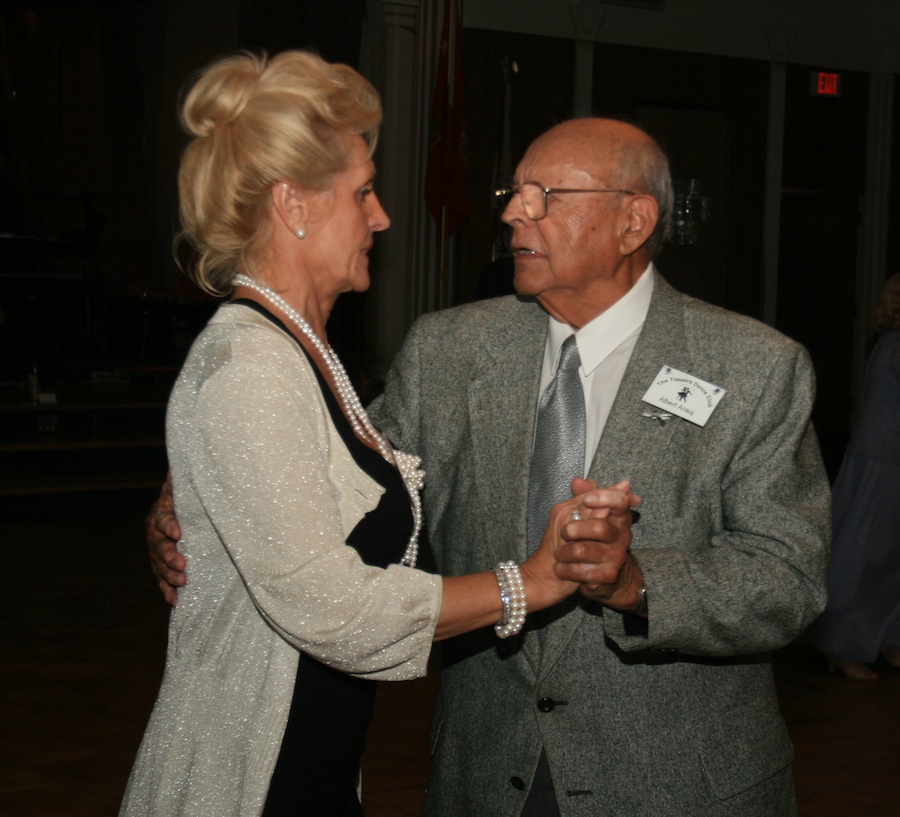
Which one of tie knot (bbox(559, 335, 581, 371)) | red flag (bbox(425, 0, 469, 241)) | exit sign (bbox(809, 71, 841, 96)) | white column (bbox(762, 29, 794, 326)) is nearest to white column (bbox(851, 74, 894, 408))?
exit sign (bbox(809, 71, 841, 96))

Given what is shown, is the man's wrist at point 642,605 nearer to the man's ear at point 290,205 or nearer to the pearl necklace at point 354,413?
the pearl necklace at point 354,413

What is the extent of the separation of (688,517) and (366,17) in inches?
358

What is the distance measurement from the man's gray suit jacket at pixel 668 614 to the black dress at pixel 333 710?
0.96 ft

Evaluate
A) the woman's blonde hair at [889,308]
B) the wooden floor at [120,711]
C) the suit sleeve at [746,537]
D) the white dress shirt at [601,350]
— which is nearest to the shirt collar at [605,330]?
the white dress shirt at [601,350]

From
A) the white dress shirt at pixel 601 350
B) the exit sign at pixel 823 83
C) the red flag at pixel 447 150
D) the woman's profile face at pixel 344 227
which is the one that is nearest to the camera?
the woman's profile face at pixel 344 227

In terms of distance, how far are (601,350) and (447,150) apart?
764 cm

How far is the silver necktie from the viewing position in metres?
1.96

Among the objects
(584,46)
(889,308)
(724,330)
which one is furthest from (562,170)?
(584,46)

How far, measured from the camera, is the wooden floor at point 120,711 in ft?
11.8

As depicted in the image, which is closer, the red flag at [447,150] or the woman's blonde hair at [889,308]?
the woman's blonde hair at [889,308]

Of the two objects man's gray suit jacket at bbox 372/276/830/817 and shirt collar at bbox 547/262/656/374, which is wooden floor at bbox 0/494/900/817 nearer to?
man's gray suit jacket at bbox 372/276/830/817

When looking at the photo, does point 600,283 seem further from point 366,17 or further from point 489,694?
point 366,17

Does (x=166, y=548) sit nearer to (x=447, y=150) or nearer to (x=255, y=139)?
(x=255, y=139)

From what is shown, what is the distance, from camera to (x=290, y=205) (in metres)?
1.67
